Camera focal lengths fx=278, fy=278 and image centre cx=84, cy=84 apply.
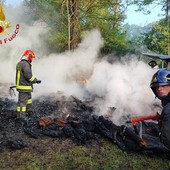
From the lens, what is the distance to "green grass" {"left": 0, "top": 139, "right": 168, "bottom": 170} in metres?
4.98

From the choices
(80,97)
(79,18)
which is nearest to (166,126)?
(80,97)

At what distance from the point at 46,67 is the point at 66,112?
704 centimetres

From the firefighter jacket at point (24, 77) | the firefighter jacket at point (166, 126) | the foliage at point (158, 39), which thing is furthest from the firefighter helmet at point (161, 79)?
the foliage at point (158, 39)

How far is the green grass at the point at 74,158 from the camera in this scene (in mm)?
4977

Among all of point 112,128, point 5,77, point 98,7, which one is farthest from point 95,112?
point 98,7

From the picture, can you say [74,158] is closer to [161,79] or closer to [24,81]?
[161,79]

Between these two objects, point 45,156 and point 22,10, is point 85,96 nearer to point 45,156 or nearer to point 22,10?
point 45,156

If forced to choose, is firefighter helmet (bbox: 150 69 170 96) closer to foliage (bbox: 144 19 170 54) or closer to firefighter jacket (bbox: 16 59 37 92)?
firefighter jacket (bbox: 16 59 37 92)

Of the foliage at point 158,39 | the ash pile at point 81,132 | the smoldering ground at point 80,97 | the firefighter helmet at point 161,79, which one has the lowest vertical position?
the ash pile at point 81,132

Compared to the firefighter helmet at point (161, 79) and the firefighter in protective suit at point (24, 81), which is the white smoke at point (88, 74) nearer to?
the firefighter in protective suit at point (24, 81)

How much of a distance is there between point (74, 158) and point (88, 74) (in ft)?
26.4

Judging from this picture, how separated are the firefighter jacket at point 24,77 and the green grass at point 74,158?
2208 mm

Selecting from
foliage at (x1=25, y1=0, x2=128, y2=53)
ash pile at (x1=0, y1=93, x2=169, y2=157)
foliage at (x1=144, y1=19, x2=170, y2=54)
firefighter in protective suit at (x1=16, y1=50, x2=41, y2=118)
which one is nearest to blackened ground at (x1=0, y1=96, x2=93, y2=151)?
ash pile at (x1=0, y1=93, x2=169, y2=157)

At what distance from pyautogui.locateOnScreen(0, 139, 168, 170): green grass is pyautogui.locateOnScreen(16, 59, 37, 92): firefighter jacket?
2.21 m
